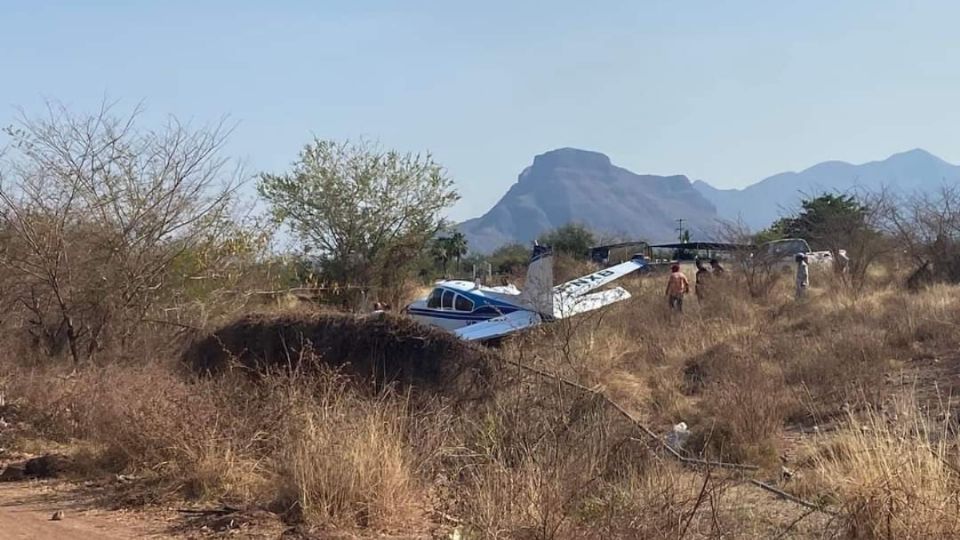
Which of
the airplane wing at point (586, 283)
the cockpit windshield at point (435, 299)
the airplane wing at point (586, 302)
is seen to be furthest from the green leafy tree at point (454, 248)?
the airplane wing at point (586, 302)

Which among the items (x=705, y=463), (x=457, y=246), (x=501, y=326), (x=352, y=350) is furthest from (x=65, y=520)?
(x=457, y=246)

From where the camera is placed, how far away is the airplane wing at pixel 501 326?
58.2ft

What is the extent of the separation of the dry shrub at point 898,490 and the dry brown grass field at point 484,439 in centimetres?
2

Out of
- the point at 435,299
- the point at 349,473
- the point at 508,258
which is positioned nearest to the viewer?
the point at 349,473

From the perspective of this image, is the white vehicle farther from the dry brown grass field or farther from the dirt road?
the dirt road

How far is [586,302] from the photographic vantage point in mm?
19188

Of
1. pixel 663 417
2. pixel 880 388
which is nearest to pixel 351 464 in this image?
pixel 663 417

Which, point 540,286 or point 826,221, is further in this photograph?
point 826,221

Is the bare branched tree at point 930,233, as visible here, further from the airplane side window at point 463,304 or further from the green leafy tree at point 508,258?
the green leafy tree at point 508,258

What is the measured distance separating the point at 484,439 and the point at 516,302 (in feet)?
43.2

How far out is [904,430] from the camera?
6297 mm

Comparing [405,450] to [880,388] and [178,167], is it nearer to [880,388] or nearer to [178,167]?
[880,388]

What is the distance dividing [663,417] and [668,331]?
6.69 metres

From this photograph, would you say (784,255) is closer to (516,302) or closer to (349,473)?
(516,302)
